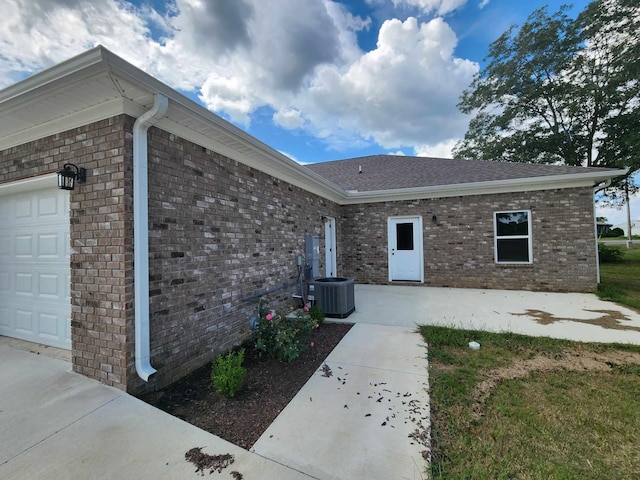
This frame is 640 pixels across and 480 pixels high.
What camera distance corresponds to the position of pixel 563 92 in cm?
1438

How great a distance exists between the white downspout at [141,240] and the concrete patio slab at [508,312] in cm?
347

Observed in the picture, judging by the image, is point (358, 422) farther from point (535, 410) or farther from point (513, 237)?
point (513, 237)

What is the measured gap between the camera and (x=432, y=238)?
28.2 ft

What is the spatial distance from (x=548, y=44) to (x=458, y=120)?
513 centimetres

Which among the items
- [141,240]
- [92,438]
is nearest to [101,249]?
[141,240]

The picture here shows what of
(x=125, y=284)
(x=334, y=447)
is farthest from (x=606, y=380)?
(x=125, y=284)

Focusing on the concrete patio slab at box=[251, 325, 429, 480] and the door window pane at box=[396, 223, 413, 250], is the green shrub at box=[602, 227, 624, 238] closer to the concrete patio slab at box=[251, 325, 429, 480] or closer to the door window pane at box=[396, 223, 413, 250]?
the door window pane at box=[396, 223, 413, 250]

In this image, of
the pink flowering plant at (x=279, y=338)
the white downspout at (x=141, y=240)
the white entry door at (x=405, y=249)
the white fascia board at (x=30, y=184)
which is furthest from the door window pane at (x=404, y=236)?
the white fascia board at (x=30, y=184)

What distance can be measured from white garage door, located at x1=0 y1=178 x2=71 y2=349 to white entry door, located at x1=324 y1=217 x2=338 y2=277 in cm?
616

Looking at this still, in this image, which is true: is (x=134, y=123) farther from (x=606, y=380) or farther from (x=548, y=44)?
(x=548, y=44)

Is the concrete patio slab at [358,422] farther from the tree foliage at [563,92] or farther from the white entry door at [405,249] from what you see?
the tree foliage at [563,92]

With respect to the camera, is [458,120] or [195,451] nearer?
[195,451]

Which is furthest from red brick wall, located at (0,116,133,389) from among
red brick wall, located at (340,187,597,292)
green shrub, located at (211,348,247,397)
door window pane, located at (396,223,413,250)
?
door window pane, located at (396,223,413,250)

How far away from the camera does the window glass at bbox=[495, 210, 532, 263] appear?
785 cm
